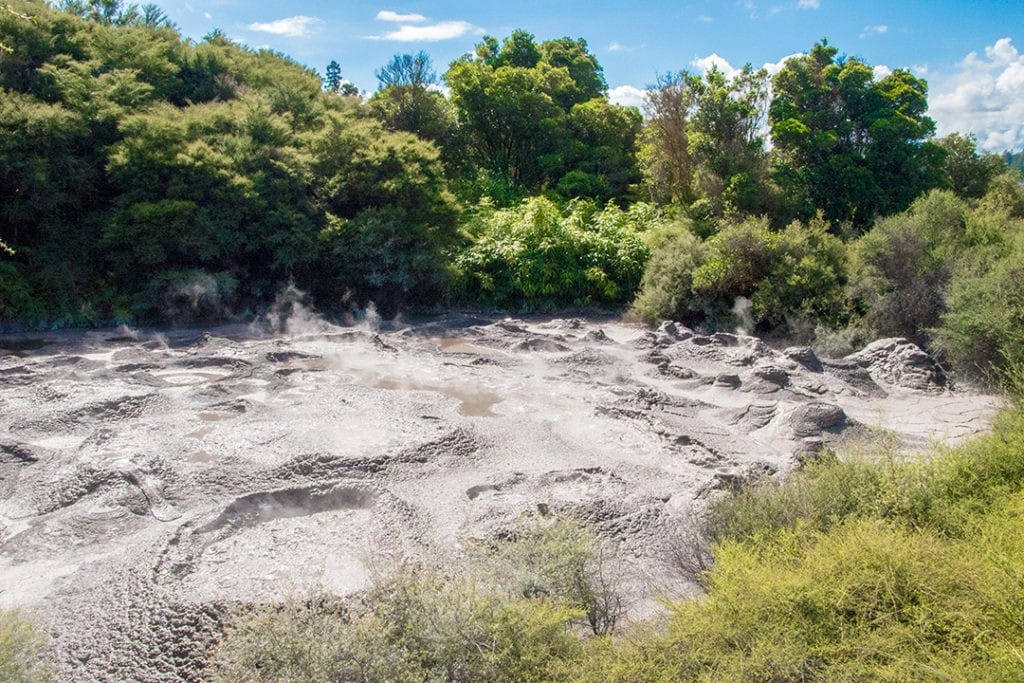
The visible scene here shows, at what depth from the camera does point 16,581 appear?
6750mm

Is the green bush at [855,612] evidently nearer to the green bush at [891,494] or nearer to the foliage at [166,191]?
the green bush at [891,494]

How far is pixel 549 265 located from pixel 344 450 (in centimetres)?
1203

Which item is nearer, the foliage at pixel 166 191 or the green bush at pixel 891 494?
the green bush at pixel 891 494

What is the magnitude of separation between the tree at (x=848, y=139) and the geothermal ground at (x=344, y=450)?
808 centimetres

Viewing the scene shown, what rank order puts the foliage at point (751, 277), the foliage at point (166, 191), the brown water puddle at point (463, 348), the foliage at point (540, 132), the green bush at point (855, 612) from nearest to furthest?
the green bush at point (855, 612)
the brown water puddle at point (463, 348)
the foliage at point (751, 277)
the foliage at point (166, 191)
the foliage at point (540, 132)

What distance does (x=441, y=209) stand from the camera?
2000cm

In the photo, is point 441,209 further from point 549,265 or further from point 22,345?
point 22,345

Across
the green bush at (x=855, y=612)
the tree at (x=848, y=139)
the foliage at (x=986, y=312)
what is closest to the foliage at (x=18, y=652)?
the green bush at (x=855, y=612)

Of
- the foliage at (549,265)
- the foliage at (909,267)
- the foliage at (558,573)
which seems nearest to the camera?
the foliage at (558,573)

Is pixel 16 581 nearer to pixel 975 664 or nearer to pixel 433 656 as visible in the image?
pixel 433 656

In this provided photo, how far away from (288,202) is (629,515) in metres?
14.5

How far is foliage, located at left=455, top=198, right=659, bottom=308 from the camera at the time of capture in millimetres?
20469

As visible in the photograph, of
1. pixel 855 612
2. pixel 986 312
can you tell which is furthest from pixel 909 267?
pixel 855 612

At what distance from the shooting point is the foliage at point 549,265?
2047 cm
